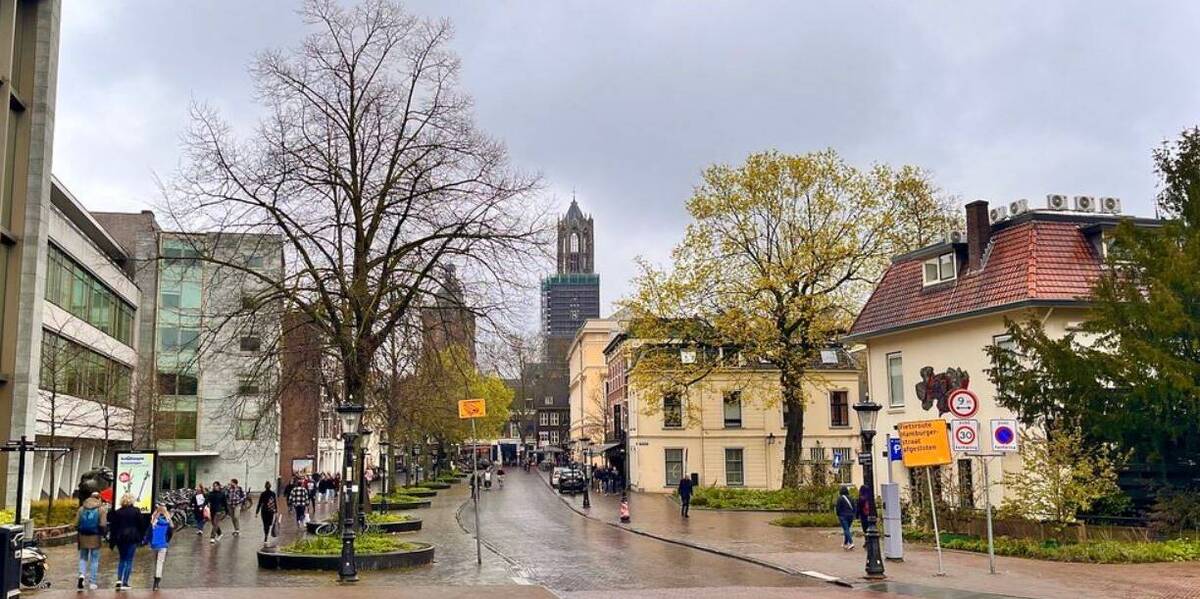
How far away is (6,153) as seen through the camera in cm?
2586

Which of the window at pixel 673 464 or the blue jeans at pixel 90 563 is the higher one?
the window at pixel 673 464

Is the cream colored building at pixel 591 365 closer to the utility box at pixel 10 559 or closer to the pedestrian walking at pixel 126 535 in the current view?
the pedestrian walking at pixel 126 535

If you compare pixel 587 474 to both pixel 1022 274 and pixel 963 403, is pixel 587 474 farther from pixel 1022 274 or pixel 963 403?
pixel 963 403

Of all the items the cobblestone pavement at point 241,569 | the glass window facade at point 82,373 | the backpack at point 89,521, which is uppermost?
the glass window facade at point 82,373

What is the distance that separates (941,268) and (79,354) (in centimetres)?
3573

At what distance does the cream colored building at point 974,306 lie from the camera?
27531 mm

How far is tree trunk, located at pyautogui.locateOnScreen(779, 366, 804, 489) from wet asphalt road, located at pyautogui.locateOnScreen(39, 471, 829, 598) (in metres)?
→ 11.6

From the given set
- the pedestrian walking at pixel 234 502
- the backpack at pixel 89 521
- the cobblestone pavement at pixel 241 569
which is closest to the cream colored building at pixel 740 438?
the pedestrian walking at pixel 234 502

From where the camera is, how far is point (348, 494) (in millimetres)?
19156

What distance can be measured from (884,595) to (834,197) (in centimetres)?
2617

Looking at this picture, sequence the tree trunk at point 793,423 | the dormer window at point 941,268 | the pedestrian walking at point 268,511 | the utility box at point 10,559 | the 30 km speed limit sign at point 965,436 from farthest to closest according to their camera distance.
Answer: the tree trunk at point 793,423, the dormer window at point 941,268, the pedestrian walking at point 268,511, the 30 km speed limit sign at point 965,436, the utility box at point 10,559

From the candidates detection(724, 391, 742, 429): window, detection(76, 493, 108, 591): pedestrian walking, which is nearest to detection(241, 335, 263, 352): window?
detection(76, 493, 108, 591): pedestrian walking

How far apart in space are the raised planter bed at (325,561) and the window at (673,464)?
3599 cm

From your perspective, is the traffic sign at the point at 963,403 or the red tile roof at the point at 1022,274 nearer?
the traffic sign at the point at 963,403
